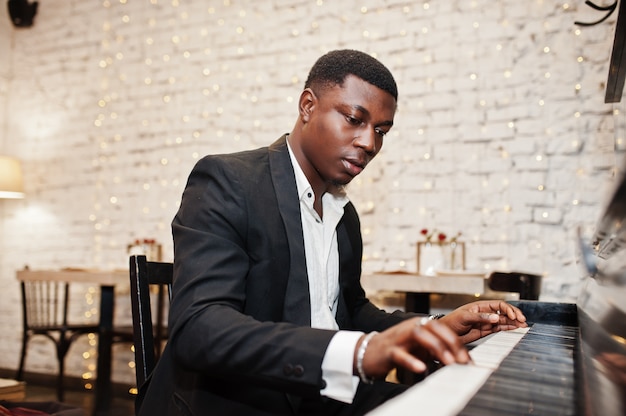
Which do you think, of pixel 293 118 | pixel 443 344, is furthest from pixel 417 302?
pixel 443 344

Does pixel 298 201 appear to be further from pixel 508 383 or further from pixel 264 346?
pixel 508 383

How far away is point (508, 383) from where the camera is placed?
58 centimetres

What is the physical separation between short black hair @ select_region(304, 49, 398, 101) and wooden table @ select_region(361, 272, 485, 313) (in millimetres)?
1583

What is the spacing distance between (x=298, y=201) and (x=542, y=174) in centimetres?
245

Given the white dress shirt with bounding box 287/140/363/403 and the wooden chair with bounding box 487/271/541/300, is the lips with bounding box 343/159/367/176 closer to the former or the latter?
the white dress shirt with bounding box 287/140/363/403

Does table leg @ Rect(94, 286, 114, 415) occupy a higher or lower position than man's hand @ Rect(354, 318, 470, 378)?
lower

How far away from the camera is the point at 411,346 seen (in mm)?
742

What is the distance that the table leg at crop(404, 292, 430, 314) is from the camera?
10.0ft

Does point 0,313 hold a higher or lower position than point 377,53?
lower

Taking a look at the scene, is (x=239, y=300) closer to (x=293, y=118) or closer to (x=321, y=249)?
(x=321, y=249)

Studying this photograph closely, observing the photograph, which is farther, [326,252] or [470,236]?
[470,236]

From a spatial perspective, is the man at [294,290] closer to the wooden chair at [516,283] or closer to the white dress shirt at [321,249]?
the white dress shirt at [321,249]

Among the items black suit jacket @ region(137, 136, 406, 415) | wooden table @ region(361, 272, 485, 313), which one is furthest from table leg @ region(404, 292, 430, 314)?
black suit jacket @ region(137, 136, 406, 415)

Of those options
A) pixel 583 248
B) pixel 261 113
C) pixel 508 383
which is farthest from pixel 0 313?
pixel 508 383
